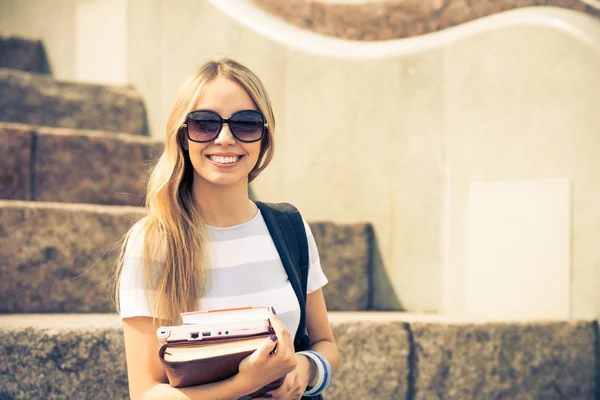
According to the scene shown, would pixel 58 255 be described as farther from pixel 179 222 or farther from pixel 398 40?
pixel 398 40

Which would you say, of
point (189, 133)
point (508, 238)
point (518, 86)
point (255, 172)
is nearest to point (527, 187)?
point (508, 238)

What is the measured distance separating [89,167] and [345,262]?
1379 mm

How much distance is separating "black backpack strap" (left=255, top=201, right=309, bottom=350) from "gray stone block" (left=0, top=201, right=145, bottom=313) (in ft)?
4.35

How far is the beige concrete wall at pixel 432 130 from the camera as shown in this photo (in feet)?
9.34

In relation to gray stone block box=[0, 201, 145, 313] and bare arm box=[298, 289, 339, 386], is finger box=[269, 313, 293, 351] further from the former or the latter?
gray stone block box=[0, 201, 145, 313]

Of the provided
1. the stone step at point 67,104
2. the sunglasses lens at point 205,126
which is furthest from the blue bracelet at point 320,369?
the stone step at point 67,104

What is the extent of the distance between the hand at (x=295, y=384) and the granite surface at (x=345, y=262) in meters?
1.76

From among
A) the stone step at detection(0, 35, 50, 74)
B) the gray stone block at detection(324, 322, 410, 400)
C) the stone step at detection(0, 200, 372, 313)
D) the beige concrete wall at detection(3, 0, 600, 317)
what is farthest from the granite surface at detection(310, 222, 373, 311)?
the stone step at detection(0, 35, 50, 74)

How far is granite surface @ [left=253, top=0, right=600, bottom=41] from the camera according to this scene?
126 inches

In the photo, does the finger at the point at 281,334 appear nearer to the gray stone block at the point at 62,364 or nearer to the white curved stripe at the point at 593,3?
the gray stone block at the point at 62,364

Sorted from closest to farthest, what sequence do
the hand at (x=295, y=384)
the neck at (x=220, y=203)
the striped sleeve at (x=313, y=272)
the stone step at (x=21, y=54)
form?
1. the hand at (x=295, y=384)
2. the neck at (x=220, y=203)
3. the striped sleeve at (x=313, y=272)
4. the stone step at (x=21, y=54)

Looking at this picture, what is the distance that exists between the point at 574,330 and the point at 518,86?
1018 millimetres

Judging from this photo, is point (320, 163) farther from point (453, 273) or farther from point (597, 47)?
point (597, 47)

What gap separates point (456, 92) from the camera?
322cm
